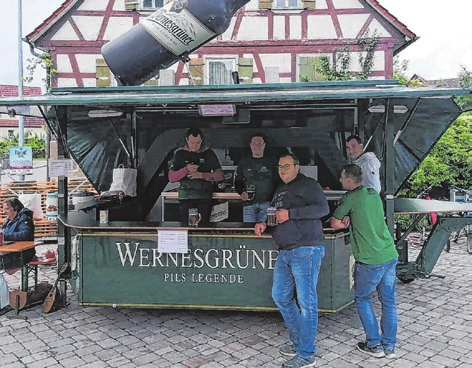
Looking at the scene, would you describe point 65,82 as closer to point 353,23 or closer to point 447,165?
point 353,23

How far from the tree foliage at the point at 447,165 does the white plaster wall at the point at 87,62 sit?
929cm

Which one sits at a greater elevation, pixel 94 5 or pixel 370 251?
pixel 94 5

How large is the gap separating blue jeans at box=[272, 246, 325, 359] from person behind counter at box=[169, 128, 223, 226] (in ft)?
5.17

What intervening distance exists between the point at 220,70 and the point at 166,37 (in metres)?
9.75

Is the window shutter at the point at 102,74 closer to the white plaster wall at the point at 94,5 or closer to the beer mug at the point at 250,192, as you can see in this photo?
the white plaster wall at the point at 94,5

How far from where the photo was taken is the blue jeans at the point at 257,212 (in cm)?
549

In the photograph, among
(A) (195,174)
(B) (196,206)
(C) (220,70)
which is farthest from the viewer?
(C) (220,70)

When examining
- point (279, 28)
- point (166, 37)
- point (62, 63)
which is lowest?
point (166, 37)

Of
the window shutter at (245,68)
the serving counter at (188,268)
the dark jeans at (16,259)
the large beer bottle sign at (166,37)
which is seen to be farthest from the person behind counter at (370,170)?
the window shutter at (245,68)

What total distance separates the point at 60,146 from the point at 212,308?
2623 millimetres

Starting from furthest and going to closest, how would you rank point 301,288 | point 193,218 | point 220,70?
1. point 220,70
2. point 193,218
3. point 301,288

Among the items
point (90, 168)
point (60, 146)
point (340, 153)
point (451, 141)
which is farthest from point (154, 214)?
point (451, 141)

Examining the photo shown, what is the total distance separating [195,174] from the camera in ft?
18.6

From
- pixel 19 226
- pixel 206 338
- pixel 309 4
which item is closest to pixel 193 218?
pixel 206 338
